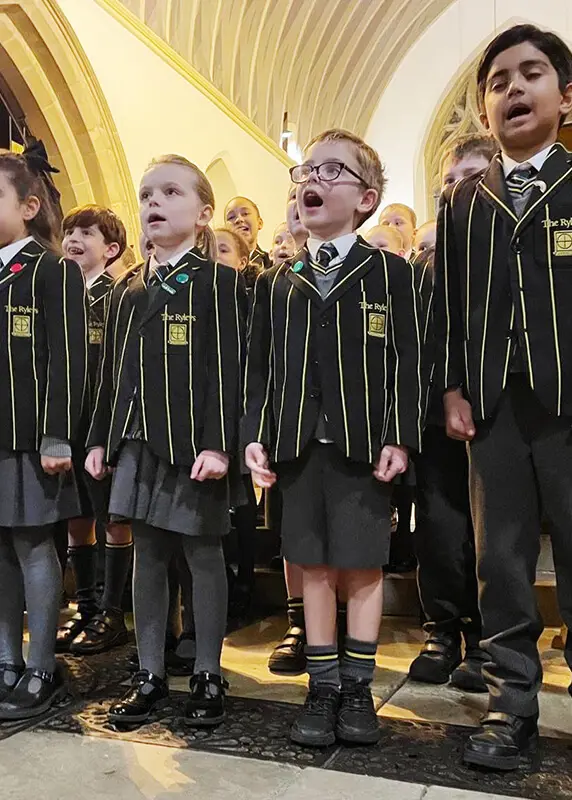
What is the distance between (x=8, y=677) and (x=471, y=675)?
111cm

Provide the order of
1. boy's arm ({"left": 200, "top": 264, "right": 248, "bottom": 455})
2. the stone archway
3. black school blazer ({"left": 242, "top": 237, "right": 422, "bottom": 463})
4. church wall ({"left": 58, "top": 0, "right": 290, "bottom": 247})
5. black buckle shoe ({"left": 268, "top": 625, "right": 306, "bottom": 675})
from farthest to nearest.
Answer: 1. church wall ({"left": 58, "top": 0, "right": 290, "bottom": 247})
2. the stone archway
3. black buckle shoe ({"left": 268, "top": 625, "right": 306, "bottom": 675})
4. boy's arm ({"left": 200, "top": 264, "right": 248, "bottom": 455})
5. black school blazer ({"left": 242, "top": 237, "right": 422, "bottom": 463})

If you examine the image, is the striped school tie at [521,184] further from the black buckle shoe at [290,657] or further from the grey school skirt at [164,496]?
the black buckle shoe at [290,657]

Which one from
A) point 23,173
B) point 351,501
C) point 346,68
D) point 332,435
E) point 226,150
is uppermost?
point 346,68

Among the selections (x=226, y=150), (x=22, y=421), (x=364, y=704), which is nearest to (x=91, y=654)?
(x=22, y=421)

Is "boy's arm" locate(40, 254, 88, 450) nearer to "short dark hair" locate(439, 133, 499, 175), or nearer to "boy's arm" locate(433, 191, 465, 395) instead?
"boy's arm" locate(433, 191, 465, 395)

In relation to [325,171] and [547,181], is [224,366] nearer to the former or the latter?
[325,171]

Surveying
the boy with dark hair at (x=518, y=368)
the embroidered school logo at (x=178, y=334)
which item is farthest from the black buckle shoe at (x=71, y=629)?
the boy with dark hair at (x=518, y=368)

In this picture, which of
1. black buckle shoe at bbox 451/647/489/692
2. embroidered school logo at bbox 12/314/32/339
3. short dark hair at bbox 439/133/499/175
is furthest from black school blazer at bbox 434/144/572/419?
embroidered school logo at bbox 12/314/32/339

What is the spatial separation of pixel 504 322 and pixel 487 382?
0.40ft

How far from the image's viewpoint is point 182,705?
1.89 metres

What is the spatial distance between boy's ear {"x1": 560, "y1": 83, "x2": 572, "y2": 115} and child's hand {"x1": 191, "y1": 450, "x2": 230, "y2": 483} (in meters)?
1.02

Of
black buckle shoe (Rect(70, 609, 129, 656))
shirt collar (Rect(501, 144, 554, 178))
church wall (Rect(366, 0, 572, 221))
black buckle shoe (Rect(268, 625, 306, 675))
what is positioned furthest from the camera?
church wall (Rect(366, 0, 572, 221))

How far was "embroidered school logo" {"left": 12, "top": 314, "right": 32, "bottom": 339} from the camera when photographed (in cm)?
192

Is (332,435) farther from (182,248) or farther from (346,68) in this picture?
(346,68)
